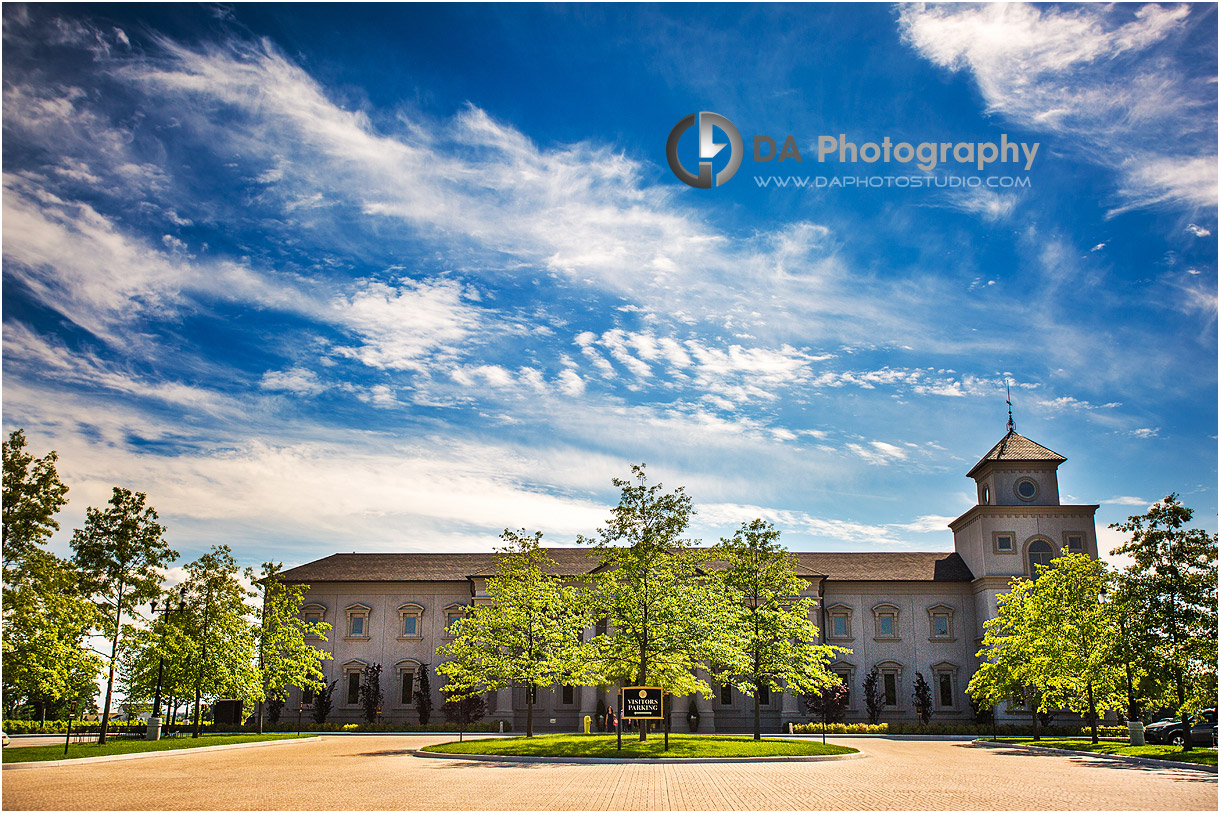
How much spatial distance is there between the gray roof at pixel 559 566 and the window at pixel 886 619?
1898mm

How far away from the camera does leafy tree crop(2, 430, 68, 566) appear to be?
2673 cm

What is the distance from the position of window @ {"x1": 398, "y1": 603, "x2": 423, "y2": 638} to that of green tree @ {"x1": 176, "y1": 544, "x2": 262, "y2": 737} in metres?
18.6

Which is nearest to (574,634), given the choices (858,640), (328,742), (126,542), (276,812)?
(328,742)

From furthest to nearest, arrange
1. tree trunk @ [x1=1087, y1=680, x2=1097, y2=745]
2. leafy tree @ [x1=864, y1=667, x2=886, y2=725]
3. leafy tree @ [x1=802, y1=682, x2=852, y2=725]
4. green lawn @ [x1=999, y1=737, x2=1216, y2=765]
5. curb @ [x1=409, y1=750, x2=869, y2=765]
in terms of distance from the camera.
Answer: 1. leafy tree @ [x1=864, y1=667, x2=886, y2=725]
2. leafy tree @ [x1=802, y1=682, x2=852, y2=725]
3. tree trunk @ [x1=1087, y1=680, x2=1097, y2=745]
4. green lawn @ [x1=999, y1=737, x2=1216, y2=765]
5. curb @ [x1=409, y1=750, x2=869, y2=765]

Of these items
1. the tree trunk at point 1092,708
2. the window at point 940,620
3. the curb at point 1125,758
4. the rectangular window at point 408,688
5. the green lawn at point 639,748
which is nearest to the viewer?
the curb at point 1125,758

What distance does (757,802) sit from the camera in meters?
16.5

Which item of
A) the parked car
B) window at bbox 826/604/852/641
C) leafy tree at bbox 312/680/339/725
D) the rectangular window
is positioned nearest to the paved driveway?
the parked car

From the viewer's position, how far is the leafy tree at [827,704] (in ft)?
162

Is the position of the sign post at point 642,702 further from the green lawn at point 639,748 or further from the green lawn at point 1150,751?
the green lawn at point 1150,751

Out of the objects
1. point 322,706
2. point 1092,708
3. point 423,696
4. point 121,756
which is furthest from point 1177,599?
point 322,706

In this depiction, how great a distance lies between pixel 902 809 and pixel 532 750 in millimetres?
15784

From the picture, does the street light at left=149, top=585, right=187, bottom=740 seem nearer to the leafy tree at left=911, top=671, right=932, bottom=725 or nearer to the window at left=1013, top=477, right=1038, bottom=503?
the leafy tree at left=911, top=671, right=932, bottom=725

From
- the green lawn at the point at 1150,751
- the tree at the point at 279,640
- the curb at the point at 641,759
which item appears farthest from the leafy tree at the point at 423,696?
the green lawn at the point at 1150,751

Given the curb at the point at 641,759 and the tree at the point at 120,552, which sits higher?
the tree at the point at 120,552
